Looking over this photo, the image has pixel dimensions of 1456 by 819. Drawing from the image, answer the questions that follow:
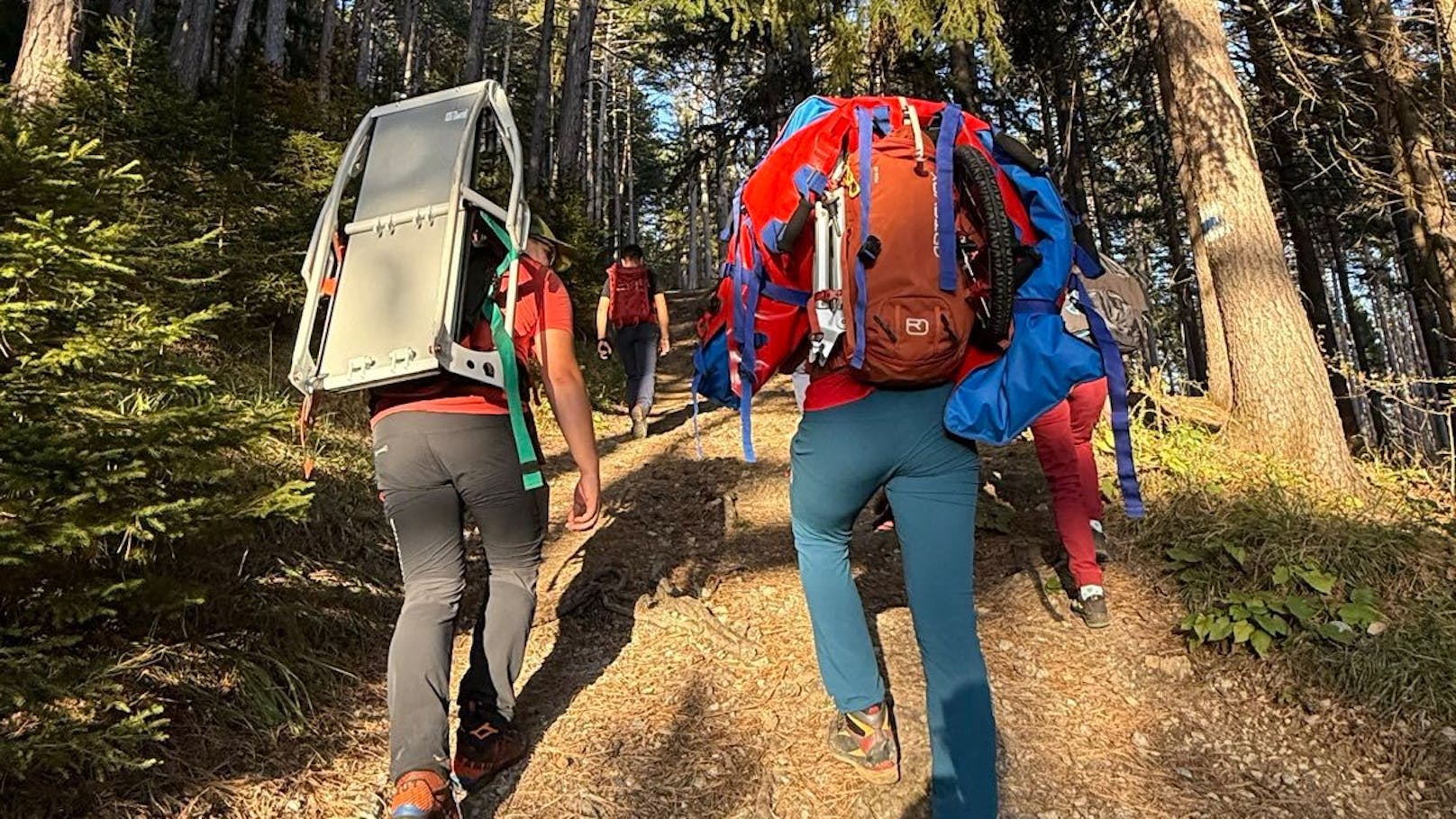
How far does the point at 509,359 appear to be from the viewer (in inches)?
99.3

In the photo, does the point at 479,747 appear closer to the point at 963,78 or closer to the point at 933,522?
the point at 933,522

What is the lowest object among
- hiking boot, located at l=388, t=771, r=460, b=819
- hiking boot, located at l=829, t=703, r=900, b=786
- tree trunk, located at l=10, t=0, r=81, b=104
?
hiking boot, located at l=829, t=703, r=900, b=786

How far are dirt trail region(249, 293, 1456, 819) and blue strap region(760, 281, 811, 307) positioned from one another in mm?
1613

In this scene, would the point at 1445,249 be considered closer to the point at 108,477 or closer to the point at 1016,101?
the point at 1016,101

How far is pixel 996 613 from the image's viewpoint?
156 inches

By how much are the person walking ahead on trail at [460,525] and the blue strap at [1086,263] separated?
1700mm

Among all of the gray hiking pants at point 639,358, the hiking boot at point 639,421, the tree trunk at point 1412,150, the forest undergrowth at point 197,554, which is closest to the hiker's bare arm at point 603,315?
the gray hiking pants at point 639,358

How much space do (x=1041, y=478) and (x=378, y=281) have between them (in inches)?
179

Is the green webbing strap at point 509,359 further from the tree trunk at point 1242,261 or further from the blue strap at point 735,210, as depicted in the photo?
the tree trunk at point 1242,261

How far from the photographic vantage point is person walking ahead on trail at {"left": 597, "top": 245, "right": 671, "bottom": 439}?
807 cm

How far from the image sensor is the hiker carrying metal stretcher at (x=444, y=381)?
2.29 m

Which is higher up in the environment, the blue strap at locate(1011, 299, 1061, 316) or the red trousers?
the blue strap at locate(1011, 299, 1061, 316)

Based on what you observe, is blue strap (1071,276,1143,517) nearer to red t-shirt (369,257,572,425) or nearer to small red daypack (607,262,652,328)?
red t-shirt (369,257,572,425)

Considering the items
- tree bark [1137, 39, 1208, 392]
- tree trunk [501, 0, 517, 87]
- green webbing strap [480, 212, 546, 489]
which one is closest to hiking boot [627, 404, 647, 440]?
green webbing strap [480, 212, 546, 489]
